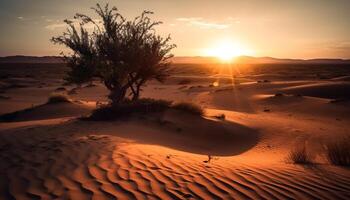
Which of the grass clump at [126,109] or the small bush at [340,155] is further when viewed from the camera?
the grass clump at [126,109]

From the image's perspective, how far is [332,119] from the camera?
1362 cm

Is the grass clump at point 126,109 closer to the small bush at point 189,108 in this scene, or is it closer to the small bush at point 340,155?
the small bush at point 189,108

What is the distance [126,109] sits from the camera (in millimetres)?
11461

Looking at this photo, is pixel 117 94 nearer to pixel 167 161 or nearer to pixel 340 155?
pixel 167 161

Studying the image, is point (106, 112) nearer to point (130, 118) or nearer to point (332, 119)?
point (130, 118)

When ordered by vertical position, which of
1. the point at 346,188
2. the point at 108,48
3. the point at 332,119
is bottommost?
the point at 332,119

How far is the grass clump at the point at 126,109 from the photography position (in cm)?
1104

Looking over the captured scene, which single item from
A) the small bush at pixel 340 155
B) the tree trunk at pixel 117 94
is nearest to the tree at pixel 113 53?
the tree trunk at pixel 117 94

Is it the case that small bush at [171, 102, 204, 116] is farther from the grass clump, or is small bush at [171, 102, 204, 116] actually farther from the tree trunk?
the tree trunk

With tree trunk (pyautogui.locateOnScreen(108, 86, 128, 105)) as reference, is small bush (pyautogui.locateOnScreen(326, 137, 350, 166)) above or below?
below

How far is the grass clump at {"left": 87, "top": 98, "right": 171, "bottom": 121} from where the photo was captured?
1104 cm

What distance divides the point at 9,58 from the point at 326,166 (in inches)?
8818

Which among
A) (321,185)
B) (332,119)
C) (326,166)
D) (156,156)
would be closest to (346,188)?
(321,185)

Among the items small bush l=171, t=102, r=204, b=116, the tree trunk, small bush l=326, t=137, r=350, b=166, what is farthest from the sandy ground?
the tree trunk
